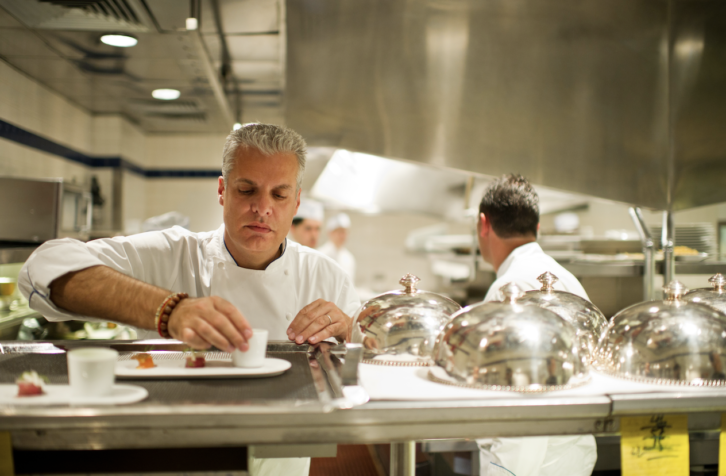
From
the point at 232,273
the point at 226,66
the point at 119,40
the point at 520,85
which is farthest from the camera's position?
the point at 226,66

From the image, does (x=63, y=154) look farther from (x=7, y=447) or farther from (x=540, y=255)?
(x=7, y=447)

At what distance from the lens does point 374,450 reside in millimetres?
3148

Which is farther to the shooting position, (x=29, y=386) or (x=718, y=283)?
(x=718, y=283)

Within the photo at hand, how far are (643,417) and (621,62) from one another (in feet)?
3.37

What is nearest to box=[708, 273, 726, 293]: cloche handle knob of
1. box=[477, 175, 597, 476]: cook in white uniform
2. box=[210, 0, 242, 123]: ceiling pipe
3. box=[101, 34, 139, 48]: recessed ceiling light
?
box=[477, 175, 597, 476]: cook in white uniform

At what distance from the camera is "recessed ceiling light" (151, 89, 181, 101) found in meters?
5.04

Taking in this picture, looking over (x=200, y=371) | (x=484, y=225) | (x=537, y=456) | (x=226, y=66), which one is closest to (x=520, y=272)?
(x=484, y=225)

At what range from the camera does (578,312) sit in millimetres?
976

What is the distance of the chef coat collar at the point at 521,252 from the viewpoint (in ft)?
7.11

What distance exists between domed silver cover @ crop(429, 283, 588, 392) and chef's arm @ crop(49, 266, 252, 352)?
1.07 ft

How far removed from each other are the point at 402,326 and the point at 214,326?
309mm

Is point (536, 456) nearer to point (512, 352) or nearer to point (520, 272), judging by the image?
point (520, 272)

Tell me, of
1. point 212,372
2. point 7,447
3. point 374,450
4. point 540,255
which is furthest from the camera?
point 374,450

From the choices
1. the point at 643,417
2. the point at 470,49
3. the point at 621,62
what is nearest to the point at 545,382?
the point at 643,417
